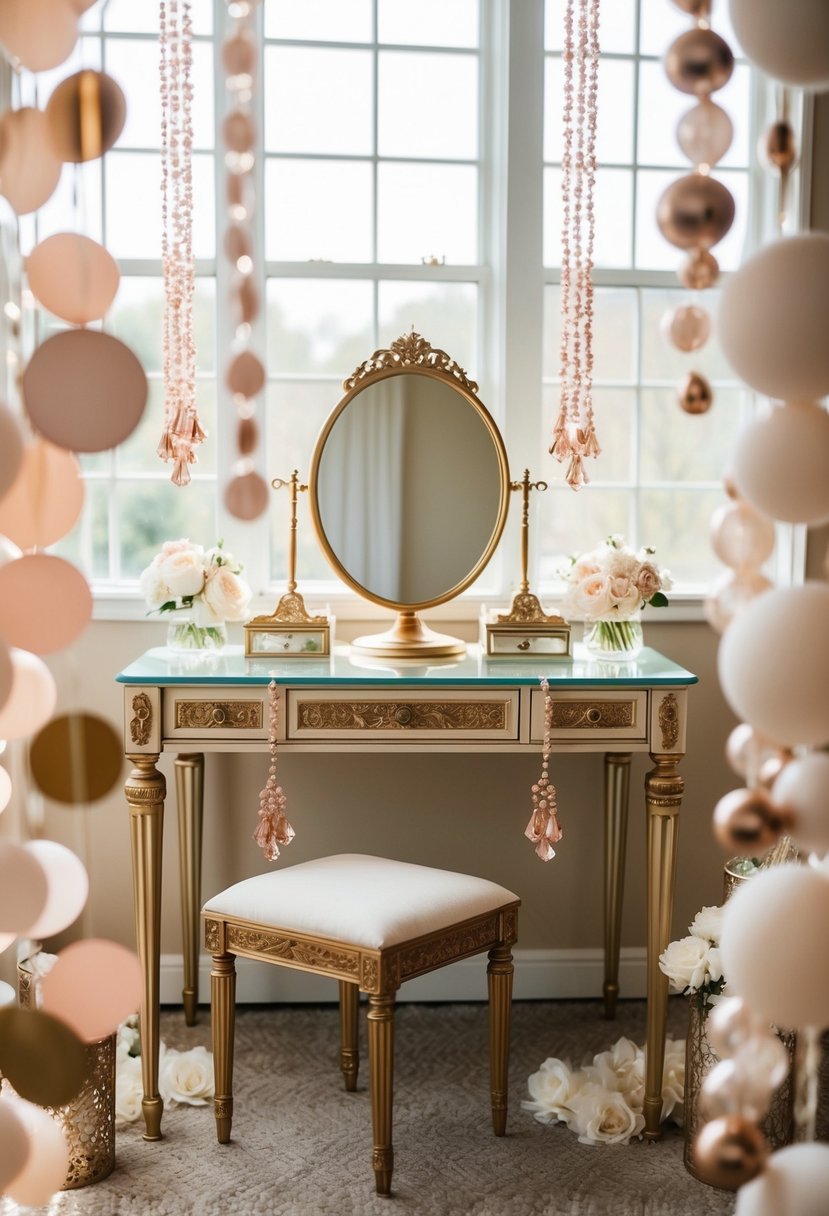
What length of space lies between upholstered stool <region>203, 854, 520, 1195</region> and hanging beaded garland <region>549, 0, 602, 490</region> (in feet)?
3.19

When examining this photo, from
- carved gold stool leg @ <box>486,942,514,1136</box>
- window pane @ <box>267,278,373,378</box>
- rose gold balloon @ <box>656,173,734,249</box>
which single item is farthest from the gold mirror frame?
rose gold balloon @ <box>656,173,734,249</box>

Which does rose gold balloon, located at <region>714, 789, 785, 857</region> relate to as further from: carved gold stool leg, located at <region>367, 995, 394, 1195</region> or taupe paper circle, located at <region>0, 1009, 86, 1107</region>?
carved gold stool leg, located at <region>367, 995, 394, 1195</region>

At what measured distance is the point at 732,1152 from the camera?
650 mm

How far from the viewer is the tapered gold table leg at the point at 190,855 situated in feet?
9.41

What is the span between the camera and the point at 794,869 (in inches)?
26.7

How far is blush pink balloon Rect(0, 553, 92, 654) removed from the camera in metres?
0.72

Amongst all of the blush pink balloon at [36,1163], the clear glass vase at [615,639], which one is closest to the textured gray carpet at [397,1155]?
the clear glass vase at [615,639]

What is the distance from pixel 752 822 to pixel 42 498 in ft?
1.54

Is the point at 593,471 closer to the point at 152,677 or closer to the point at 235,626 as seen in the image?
the point at 235,626

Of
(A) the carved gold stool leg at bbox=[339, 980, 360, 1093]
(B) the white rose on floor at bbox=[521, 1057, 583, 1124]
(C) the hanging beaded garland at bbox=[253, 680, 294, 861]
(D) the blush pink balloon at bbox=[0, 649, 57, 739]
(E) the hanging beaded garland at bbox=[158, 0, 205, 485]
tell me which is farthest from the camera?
(A) the carved gold stool leg at bbox=[339, 980, 360, 1093]

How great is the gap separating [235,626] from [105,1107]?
122cm

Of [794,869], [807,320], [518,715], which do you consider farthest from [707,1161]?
[518,715]

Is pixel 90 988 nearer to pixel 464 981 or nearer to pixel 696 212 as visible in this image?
pixel 696 212

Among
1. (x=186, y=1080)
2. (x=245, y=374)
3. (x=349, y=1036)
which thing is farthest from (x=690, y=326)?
(x=186, y=1080)
